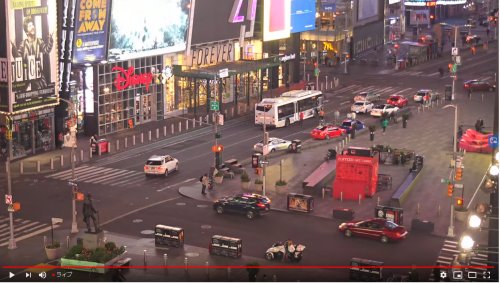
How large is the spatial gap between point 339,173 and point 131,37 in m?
33.7

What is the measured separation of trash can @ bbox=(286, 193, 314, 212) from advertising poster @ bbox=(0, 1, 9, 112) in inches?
1004

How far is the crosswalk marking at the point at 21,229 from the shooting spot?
5691 centimetres

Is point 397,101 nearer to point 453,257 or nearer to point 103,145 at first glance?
point 103,145

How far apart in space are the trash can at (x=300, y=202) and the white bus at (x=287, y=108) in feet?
97.8

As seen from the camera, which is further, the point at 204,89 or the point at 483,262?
the point at 204,89

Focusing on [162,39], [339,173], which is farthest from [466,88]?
[339,173]

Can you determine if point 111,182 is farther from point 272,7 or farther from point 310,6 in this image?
point 310,6

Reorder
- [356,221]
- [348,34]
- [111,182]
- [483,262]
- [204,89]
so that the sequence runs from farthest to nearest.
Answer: [348,34] → [204,89] → [111,182] → [356,221] → [483,262]

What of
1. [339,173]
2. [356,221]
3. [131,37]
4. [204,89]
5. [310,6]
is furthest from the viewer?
[310,6]

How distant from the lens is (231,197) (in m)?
62.9

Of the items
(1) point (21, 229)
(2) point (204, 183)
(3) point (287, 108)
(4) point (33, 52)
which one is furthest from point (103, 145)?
(1) point (21, 229)

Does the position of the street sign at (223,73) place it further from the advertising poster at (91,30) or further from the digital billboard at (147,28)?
the advertising poster at (91,30)

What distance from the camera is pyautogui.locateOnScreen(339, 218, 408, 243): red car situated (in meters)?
56.6

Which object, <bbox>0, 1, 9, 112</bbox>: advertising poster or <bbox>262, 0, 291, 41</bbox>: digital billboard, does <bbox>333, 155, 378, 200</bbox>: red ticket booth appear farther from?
<bbox>262, 0, 291, 41</bbox>: digital billboard
